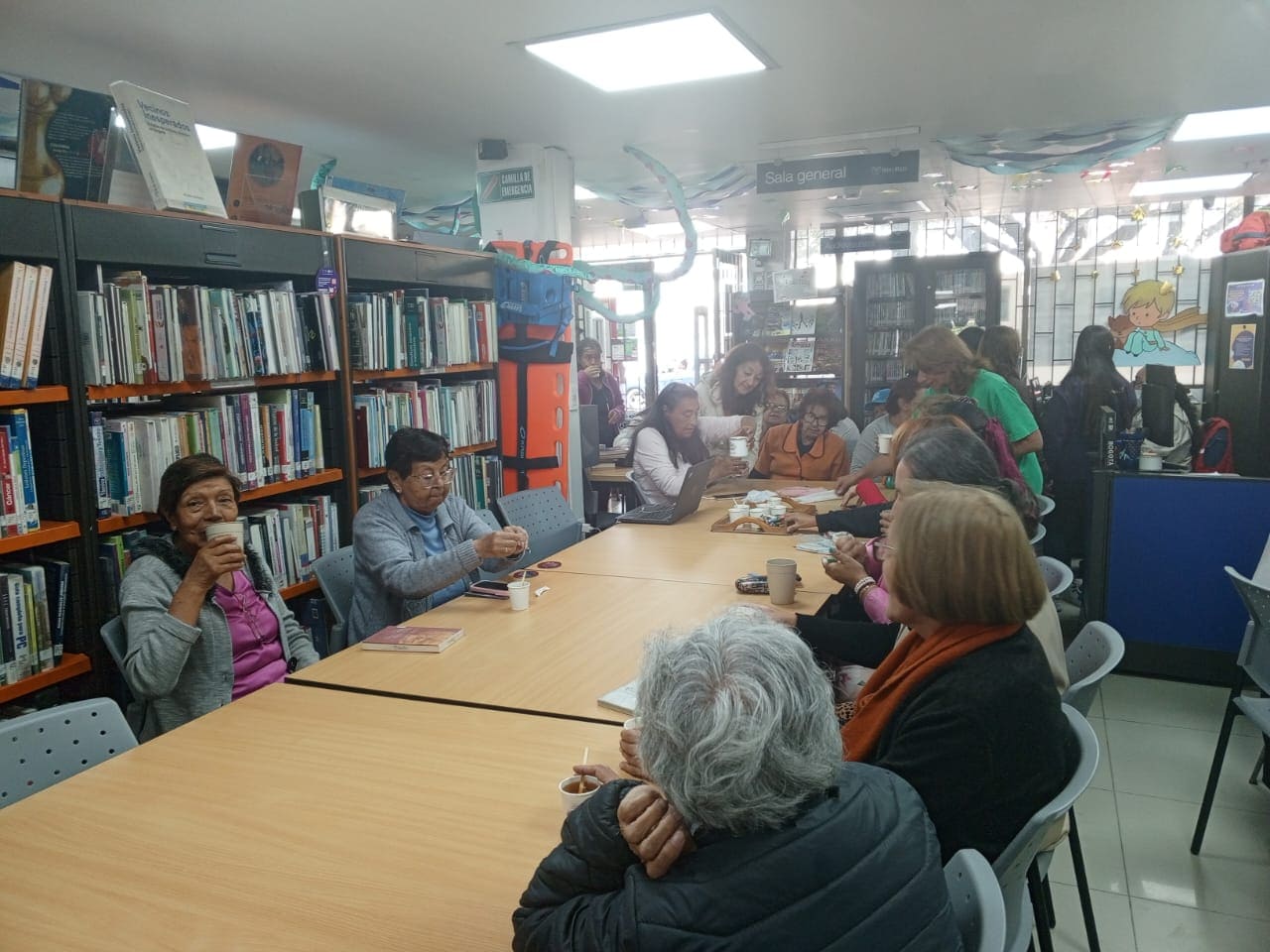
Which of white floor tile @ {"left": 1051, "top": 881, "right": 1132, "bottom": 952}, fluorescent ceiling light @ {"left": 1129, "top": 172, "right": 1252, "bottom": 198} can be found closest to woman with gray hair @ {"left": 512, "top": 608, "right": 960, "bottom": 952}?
white floor tile @ {"left": 1051, "top": 881, "right": 1132, "bottom": 952}

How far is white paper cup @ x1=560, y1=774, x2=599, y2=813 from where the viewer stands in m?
1.53

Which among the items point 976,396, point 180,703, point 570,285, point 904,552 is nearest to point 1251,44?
point 976,396

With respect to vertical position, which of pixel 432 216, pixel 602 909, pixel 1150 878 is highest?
pixel 432 216

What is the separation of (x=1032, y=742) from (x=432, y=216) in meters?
8.40

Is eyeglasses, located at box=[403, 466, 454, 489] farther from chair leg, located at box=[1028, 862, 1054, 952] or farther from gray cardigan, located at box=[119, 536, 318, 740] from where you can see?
chair leg, located at box=[1028, 862, 1054, 952]

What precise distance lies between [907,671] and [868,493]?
8.83ft

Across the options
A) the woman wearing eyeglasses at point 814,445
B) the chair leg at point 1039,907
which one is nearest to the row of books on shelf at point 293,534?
the woman wearing eyeglasses at point 814,445

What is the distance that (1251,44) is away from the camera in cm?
442

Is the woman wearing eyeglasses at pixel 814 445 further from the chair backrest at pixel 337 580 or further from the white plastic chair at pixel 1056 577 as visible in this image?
the chair backrest at pixel 337 580

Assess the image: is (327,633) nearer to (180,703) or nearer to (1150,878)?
(180,703)

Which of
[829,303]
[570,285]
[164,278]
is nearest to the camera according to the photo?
[164,278]

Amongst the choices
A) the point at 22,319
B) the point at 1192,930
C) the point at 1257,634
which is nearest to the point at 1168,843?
the point at 1192,930

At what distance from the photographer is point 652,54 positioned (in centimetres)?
425

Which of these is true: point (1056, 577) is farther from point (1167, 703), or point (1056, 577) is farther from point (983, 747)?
point (1167, 703)
